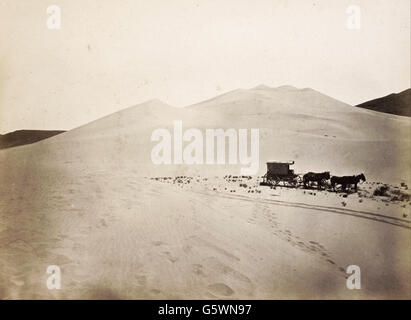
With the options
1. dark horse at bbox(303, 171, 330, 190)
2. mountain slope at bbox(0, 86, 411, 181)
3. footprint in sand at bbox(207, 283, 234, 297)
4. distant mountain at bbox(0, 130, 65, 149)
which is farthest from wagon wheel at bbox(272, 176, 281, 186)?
distant mountain at bbox(0, 130, 65, 149)

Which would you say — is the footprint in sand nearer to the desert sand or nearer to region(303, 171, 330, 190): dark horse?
the desert sand

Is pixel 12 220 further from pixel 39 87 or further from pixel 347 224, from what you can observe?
pixel 347 224

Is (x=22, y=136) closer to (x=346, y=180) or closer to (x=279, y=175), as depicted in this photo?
(x=279, y=175)

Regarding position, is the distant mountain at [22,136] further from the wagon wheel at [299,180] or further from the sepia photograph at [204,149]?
the wagon wheel at [299,180]

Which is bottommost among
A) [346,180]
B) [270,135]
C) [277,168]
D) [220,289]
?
[220,289]

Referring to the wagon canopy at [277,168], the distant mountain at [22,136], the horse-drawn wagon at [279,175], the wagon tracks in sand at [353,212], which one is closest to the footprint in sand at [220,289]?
the wagon tracks in sand at [353,212]

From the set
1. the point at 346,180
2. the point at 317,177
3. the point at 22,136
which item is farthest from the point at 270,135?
the point at 22,136
